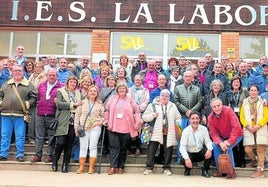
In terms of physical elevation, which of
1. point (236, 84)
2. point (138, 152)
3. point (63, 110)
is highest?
point (236, 84)

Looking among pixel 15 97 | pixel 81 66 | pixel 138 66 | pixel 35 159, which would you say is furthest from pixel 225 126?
pixel 15 97

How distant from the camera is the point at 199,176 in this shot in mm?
6895

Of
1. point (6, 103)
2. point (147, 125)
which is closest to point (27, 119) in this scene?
point (6, 103)

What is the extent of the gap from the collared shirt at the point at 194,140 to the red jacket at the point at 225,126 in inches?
4.8

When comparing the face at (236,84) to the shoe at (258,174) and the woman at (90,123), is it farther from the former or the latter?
the woman at (90,123)

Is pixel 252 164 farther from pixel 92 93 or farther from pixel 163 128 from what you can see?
pixel 92 93

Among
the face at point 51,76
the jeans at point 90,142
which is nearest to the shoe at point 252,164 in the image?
the jeans at point 90,142

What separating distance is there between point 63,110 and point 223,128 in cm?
283

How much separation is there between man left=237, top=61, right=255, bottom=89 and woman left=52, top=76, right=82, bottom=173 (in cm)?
336

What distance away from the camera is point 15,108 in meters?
7.39

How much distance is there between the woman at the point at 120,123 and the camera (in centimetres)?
693

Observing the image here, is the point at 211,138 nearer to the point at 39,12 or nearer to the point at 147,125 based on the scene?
the point at 147,125

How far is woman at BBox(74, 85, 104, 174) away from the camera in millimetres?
6941

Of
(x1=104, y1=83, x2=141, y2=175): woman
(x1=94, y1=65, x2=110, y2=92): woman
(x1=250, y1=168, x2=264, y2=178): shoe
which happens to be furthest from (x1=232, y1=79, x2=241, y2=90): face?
(x1=94, y1=65, x2=110, y2=92): woman
